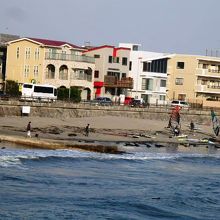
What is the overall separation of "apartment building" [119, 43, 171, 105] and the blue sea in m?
37.7

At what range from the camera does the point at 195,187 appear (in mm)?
34844

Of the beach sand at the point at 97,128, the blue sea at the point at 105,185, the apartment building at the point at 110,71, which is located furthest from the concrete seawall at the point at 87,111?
the blue sea at the point at 105,185

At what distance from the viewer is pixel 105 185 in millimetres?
32500

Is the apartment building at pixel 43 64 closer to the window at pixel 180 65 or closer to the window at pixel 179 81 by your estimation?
the window at pixel 179 81

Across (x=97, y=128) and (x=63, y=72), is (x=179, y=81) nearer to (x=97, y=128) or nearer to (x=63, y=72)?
(x=63, y=72)

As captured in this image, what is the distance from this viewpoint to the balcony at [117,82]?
260 ft


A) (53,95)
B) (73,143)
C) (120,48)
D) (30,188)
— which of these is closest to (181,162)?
(73,143)

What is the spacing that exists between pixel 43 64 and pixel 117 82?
10.2 m

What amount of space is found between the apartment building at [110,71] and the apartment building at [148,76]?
1.78 metres

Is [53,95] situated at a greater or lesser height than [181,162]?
greater

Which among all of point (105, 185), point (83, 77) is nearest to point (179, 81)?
point (83, 77)

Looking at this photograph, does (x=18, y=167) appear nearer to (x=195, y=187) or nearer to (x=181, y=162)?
(x=195, y=187)

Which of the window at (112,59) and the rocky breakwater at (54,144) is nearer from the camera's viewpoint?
the rocky breakwater at (54,144)

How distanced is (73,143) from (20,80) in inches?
1251
